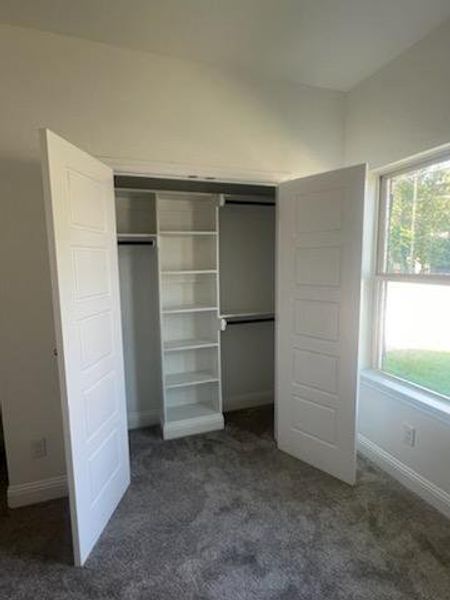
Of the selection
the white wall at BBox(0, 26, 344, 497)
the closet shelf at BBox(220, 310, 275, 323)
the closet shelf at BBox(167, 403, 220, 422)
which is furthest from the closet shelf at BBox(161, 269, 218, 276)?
the closet shelf at BBox(167, 403, 220, 422)

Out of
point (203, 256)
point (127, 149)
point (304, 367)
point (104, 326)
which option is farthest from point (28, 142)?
point (304, 367)

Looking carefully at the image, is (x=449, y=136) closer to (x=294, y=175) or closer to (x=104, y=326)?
(x=294, y=175)

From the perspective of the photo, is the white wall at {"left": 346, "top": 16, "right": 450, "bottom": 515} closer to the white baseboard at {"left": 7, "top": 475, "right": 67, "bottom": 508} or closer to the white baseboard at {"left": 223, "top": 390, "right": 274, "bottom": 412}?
the white baseboard at {"left": 223, "top": 390, "right": 274, "bottom": 412}

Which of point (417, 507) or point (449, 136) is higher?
point (449, 136)

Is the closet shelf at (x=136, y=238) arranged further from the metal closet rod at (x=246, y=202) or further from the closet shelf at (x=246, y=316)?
the closet shelf at (x=246, y=316)

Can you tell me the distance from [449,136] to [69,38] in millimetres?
2257

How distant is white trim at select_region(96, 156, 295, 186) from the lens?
2.22 metres

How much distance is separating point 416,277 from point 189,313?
188 cm

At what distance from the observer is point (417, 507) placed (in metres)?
2.11

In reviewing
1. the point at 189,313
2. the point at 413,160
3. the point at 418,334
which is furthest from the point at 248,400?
the point at 413,160

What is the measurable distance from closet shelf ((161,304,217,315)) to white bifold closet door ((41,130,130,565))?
77cm

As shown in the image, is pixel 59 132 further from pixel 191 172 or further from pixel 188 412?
pixel 188 412

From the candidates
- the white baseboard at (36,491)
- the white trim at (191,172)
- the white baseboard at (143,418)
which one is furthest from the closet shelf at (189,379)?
the white trim at (191,172)

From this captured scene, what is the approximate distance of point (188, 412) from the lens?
3174 millimetres
